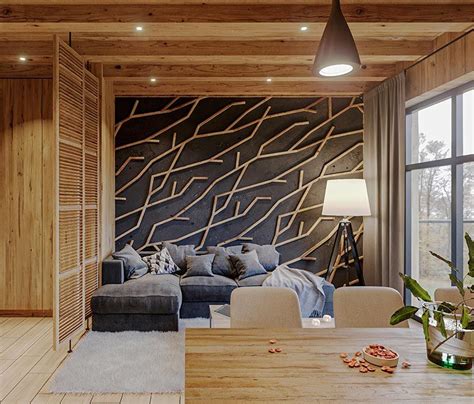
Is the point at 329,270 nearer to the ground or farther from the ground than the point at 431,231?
nearer to the ground

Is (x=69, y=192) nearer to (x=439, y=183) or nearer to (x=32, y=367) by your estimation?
(x=32, y=367)

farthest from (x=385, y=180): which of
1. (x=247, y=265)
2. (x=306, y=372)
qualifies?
(x=306, y=372)

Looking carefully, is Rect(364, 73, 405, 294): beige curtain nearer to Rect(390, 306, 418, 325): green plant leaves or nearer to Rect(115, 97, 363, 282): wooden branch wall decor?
Rect(115, 97, 363, 282): wooden branch wall decor

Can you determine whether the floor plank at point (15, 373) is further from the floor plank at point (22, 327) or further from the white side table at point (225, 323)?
the white side table at point (225, 323)

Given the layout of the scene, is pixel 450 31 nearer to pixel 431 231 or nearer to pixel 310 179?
pixel 431 231

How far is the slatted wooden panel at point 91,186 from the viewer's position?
169 inches

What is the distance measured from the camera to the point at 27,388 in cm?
304

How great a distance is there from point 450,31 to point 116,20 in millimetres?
2978

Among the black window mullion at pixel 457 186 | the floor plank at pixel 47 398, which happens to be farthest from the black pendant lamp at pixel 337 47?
the black window mullion at pixel 457 186

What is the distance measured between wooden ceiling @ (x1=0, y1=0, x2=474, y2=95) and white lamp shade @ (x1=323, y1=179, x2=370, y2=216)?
4.32 feet

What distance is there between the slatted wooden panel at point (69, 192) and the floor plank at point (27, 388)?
30 cm

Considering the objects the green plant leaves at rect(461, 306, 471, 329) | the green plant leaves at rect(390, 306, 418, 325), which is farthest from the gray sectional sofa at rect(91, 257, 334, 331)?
the green plant leaves at rect(461, 306, 471, 329)

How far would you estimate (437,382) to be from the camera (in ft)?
4.92

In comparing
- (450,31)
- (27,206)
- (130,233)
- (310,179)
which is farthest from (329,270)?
(27,206)
